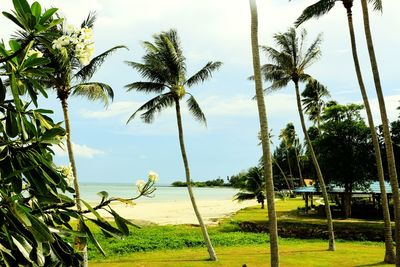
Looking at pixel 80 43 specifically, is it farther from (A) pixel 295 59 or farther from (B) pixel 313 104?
(B) pixel 313 104

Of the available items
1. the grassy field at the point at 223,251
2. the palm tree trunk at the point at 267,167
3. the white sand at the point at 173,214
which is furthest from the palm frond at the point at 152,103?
the white sand at the point at 173,214

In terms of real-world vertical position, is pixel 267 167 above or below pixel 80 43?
below

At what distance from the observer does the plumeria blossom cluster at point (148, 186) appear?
2.71 meters

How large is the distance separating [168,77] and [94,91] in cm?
353

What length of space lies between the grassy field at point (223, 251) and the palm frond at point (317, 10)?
8.60 metres

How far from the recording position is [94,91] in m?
14.1

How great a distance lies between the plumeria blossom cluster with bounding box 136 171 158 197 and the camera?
271 cm

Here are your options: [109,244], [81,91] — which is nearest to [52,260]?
[81,91]

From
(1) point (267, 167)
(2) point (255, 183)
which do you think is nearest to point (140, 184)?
(1) point (267, 167)

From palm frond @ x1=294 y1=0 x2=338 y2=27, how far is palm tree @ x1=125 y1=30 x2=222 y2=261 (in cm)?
387

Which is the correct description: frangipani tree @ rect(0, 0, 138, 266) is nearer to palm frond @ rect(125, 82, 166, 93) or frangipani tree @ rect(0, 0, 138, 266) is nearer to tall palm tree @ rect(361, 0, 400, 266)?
tall palm tree @ rect(361, 0, 400, 266)

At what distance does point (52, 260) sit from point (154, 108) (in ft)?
47.9

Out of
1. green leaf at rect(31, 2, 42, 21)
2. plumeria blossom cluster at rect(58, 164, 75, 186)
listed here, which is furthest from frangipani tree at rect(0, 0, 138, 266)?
plumeria blossom cluster at rect(58, 164, 75, 186)

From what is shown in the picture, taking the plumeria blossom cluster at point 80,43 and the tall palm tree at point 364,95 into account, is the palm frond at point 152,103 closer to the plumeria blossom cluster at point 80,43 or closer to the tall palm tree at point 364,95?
the tall palm tree at point 364,95
